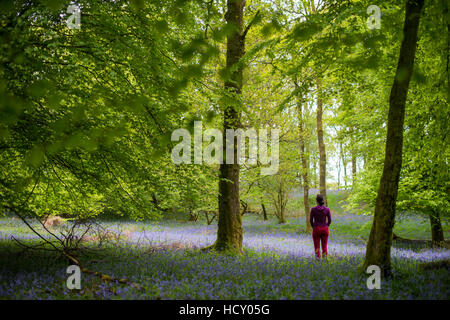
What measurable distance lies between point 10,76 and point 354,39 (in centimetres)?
492

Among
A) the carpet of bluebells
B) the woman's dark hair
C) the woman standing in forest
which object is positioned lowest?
the carpet of bluebells

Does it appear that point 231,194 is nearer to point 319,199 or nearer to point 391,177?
point 319,199

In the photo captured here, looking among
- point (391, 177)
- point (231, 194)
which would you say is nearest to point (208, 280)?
point (231, 194)

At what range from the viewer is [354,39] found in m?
2.95

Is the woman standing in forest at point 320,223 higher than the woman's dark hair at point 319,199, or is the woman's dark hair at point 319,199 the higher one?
the woman's dark hair at point 319,199

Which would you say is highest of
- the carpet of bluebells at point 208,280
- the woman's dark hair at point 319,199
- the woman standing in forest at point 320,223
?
the woman's dark hair at point 319,199

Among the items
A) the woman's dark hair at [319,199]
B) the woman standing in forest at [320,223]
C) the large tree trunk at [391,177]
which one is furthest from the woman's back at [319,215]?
the large tree trunk at [391,177]

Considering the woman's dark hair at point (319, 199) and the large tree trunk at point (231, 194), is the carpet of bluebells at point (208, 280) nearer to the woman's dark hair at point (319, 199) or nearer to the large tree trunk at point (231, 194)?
the large tree trunk at point (231, 194)

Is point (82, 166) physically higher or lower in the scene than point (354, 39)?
lower

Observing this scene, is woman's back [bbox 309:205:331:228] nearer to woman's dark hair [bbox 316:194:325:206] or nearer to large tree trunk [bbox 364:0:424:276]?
woman's dark hair [bbox 316:194:325:206]

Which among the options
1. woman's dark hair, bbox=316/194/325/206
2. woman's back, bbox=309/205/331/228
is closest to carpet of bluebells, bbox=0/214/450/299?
woman's back, bbox=309/205/331/228

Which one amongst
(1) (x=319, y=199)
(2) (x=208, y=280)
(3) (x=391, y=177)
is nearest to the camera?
(2) (x=208, y=280)
